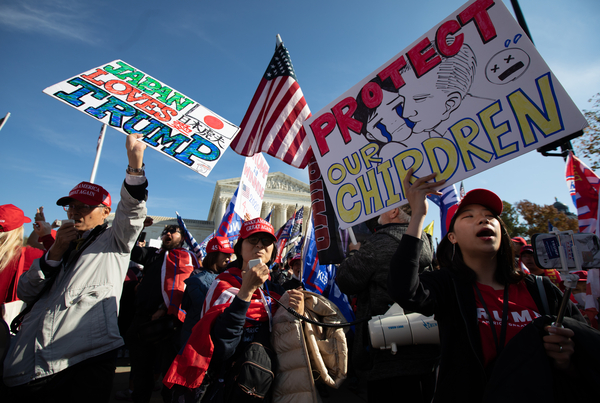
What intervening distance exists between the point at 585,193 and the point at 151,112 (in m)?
5.11

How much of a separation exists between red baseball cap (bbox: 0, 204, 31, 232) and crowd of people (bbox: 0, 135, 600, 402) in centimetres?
1

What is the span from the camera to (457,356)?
1354 mm

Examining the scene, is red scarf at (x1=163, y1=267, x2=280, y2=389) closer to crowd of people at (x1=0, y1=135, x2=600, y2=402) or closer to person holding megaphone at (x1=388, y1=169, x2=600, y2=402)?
crowd of people at (x1=0, y1=135, x2=600, y2=402)

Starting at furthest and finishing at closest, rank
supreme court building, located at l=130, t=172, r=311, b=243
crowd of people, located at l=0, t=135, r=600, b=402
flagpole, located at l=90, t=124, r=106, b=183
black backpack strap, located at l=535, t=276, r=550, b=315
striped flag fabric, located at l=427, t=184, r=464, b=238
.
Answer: supreme court building, located at l=130, t=172, r=311, b=243 < flagpole, located at l=90, t=124, r=106, b=183 < striped flag fabric, located at l=427, t=184, r=464, b=238 < black backpack strap, located at l=535, t=276, r=550, b=315 < crowd of people, located at l=0, t=135, r=600, b=402

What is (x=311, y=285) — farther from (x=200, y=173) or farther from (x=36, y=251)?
(x=36, y=251)

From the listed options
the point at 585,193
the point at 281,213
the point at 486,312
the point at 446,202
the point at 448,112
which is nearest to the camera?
the point at 486,312

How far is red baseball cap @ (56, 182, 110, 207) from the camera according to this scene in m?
2.32

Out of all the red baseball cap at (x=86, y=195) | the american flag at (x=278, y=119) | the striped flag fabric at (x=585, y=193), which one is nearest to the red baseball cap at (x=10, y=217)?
the red baseball cap at (x=86, y=195)

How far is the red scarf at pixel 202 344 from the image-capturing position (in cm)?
162

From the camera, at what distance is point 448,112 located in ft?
5.90

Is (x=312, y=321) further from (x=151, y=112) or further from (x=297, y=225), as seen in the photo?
(x=297, y=225)

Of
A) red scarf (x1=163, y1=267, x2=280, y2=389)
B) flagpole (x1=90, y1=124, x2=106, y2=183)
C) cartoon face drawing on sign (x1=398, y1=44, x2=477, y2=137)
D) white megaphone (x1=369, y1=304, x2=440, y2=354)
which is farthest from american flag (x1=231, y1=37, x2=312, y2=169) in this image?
flagpole (x1=90, y1=124, x2=106, y2=183)

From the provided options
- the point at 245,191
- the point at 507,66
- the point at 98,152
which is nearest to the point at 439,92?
the point at 507,66

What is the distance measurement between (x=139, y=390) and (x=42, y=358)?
176 cm
